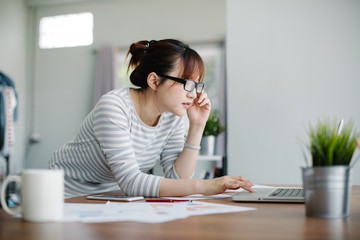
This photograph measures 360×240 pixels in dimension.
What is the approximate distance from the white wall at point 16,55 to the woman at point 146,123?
4670 millimetres

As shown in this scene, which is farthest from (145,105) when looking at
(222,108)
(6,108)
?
(6,108)

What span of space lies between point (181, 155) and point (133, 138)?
0.73 ft

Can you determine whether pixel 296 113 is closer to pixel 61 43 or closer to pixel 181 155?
pixel 181 155

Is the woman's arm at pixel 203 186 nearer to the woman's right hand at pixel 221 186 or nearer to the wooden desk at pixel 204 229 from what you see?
the woman's right hand at pixel 221 186

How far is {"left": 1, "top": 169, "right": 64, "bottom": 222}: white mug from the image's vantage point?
0.68 metres

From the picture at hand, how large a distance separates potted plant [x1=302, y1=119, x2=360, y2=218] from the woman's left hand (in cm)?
90

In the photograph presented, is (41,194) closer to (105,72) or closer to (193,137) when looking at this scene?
(193,137)

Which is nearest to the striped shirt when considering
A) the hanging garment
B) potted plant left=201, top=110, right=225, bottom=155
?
potted plant left=201, top=110, right=225, bottom=155

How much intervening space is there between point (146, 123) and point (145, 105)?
8cm

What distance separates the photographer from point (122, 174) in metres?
1.21

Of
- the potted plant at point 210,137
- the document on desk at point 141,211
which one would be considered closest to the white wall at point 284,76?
the potted plant at point 210,137

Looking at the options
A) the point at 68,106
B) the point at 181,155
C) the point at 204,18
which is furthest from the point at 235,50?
the point at 68,106

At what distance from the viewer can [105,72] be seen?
5934 millimetres

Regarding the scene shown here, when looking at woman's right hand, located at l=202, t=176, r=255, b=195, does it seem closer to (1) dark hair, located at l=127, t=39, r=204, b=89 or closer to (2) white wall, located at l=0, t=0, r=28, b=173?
(1) dark hair, located at l=127, t=39, r=204, b=89
